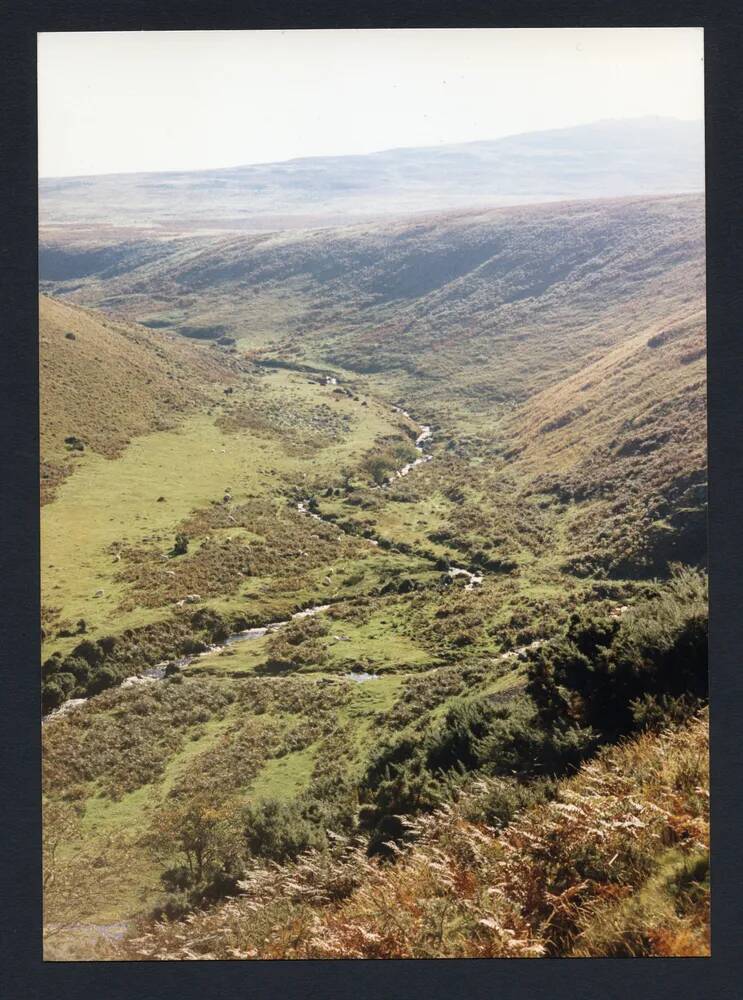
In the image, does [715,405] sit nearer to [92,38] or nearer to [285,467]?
[92,38]

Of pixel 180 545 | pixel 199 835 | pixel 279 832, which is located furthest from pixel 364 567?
pixel 279 832

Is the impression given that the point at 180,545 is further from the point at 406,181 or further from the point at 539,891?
the point at 539,891

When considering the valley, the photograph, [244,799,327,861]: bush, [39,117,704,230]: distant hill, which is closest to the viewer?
the photograph

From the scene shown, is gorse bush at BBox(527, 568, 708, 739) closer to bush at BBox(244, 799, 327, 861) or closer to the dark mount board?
the dark mount board

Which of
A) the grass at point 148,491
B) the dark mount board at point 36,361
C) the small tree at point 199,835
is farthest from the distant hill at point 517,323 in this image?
the small tree at point 199,835

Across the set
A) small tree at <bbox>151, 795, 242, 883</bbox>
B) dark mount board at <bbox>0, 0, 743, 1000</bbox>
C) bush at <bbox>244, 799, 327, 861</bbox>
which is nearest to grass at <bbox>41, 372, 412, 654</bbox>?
small tree at <bbox>151, 795, 242, 883</bbox>

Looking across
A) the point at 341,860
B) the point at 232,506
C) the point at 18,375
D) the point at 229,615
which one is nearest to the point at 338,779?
the point at 341,860
